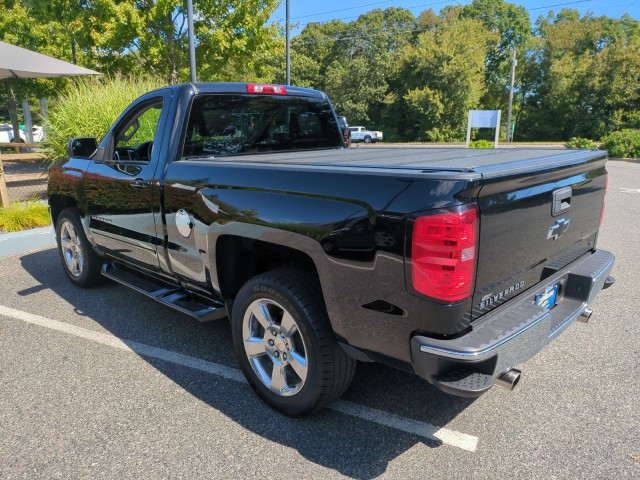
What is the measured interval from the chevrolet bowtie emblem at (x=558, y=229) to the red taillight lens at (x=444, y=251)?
2.64 feet

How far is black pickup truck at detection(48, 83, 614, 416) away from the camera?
2.06 meters

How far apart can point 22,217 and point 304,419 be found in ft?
21.2

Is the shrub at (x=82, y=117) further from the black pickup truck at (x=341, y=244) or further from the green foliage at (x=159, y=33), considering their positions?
the black pickup truck at (x=341, y=244)

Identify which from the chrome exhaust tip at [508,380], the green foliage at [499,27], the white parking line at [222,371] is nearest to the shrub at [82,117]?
the white parking line at [222,371]

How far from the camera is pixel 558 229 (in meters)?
2.69

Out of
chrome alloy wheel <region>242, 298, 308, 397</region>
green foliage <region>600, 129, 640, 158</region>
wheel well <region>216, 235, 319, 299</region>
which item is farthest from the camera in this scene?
green foliage <region>600, 129, 640, 158</region>

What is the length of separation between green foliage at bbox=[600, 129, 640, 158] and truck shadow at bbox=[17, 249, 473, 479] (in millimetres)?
24706

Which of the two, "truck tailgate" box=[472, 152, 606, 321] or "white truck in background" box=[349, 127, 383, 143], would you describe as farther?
"white truck in background" box=[349, 127, 383, 143]

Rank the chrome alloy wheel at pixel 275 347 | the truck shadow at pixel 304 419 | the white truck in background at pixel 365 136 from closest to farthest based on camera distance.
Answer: the truck shadow at pixel 304 419 < the chrome alloy wheel at pixel 275 347 < the white truck in background at pixel 365 136

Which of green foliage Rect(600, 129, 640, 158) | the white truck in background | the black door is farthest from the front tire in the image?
the white truck in background

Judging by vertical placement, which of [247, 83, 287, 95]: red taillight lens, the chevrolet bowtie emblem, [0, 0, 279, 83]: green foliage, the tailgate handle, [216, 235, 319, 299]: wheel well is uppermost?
[0, 0, 279, 83]: green foliage

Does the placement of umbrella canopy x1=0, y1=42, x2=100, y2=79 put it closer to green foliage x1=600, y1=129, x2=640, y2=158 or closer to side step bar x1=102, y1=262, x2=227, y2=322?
side step bar x1=102, y1=262, x2=227, y2=322

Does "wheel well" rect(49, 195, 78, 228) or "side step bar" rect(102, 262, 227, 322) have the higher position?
"wheel well" rect(49, 195, 78, 228)

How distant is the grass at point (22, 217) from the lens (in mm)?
7104
